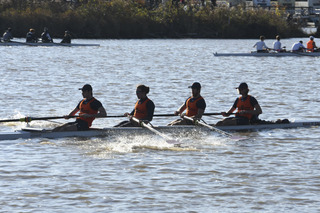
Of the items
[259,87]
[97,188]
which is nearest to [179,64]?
[259,87]

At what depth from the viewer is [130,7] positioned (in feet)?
287

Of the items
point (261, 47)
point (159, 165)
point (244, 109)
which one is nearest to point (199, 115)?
point (244, 109)

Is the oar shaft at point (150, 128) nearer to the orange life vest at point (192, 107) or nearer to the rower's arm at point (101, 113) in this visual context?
the rower's arm at point (101, 113)

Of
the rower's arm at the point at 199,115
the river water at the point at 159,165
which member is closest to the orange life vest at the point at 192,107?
the rower's arm at the point at 199,115

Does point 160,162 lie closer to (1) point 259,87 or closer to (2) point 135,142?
(2) point 135,142

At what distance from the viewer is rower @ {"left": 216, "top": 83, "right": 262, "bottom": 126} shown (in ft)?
61.2

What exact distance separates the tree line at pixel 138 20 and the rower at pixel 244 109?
6103 cm

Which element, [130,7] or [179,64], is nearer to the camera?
[179,64]

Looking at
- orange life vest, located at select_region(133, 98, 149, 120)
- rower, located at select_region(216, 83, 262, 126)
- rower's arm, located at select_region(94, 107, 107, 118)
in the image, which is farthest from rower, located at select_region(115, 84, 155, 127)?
rower, located at select_region(216, 83, 262, 126)

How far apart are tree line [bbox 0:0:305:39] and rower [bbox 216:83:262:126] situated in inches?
2403

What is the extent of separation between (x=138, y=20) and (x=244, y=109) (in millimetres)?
68643

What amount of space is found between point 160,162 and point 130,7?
73.8 m

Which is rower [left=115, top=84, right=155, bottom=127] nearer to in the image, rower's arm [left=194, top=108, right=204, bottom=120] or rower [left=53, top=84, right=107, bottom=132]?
rower [left=53, top=84, right=107, bottom=132]

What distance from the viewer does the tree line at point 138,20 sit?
79.2m
